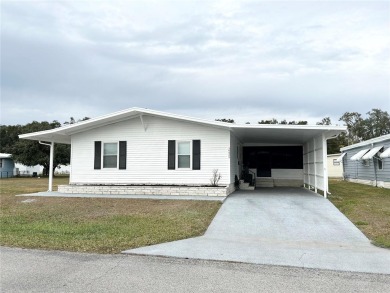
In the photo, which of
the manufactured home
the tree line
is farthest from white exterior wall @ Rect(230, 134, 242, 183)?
the tree line

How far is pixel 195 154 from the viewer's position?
14.2 meters

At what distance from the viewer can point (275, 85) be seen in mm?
19844

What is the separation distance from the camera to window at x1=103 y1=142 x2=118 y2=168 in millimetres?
15203

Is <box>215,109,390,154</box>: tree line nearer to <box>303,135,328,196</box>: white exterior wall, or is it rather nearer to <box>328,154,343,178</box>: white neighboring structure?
<box>328,154,343,178</box>: white neighboring structure

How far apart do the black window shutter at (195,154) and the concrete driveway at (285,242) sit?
386cm

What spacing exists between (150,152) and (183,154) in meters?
1.43

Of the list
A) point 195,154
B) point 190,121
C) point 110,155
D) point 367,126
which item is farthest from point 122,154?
point 367,126

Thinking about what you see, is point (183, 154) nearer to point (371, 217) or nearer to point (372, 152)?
point (371, 217)

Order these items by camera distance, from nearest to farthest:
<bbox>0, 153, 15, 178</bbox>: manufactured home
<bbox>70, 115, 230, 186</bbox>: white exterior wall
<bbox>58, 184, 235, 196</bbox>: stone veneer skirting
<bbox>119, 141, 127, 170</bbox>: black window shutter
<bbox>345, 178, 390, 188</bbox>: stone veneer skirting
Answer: <bbox>58, 184, 235, 196</bbox>: stone veneer skirting, <bbox>70, 115, 230, 186</bbox>: white exterior wall, <bbox>119, 141, 127, 170</bbox>: black window shutter, <bbox>345, 178, 390, 188</bbox>: stone veneer skirting, <bbox>0, 153, 15, 178</bbox>: manufactured home

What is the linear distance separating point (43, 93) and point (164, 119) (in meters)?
10.6

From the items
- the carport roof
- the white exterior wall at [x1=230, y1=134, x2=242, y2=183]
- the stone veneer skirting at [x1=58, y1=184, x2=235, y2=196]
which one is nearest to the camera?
the carport roof

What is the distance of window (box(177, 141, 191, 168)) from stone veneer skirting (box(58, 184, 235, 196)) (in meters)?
1.05

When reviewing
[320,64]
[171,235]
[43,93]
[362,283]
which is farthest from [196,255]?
[43,93]

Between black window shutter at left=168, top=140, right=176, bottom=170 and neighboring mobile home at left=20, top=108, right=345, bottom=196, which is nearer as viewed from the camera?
neighboring mobile home at left=20, top=108, right=345, bottom=196
